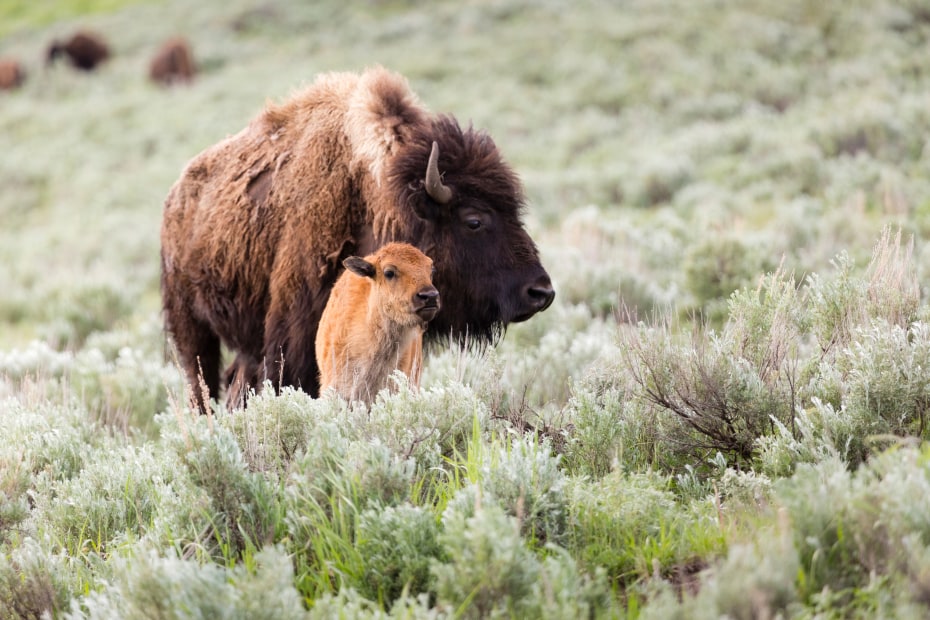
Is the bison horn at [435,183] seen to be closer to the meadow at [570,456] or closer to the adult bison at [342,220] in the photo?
the adult bison at [342,220]

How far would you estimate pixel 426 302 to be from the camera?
4617 mm

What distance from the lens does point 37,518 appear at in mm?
3852

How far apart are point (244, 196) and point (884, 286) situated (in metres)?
3.84

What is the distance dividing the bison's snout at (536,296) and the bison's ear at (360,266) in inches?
36.0

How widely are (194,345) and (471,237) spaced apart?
2.42 metres

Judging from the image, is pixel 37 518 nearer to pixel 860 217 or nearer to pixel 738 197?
pixel 860 217

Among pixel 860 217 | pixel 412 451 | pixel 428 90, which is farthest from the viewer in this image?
pixel 428 90

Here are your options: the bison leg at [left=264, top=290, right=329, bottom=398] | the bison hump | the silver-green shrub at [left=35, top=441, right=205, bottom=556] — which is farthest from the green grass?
the silver-green shrub at [left=35, top=441, right=205, bottom=556]

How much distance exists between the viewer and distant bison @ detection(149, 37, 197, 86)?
2972 cm

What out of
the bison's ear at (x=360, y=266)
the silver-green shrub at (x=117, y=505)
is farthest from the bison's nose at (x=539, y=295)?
the silver-green shrub at (x=117, y=505)

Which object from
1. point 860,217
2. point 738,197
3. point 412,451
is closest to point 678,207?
point 738,197

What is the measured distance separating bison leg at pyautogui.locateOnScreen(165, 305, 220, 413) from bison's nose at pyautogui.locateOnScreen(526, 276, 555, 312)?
257 cm

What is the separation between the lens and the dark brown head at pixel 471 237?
5.11m

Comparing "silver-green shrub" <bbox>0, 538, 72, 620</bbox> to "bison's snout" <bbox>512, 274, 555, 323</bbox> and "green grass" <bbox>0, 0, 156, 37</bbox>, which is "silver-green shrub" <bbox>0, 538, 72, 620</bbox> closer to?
"bison's snout" <bbox>512, 274, 555, 323</bbox>
